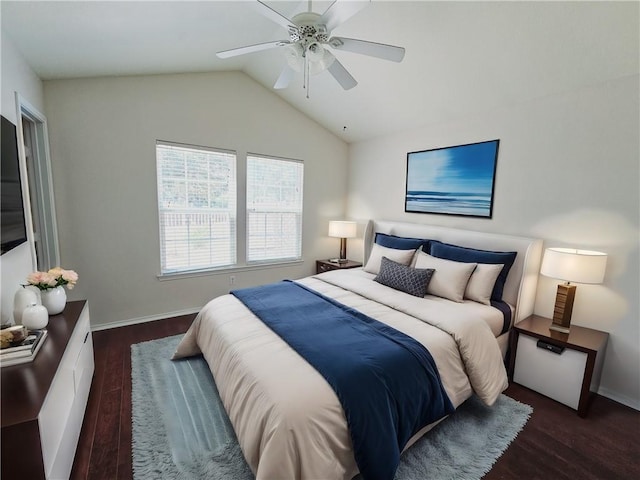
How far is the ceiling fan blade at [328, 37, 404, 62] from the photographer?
185 centimetres

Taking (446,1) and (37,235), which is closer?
(446,1)

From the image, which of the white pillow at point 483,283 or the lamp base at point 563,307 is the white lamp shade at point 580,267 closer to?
the lamp base at point 563,307

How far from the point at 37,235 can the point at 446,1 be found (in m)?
4.01

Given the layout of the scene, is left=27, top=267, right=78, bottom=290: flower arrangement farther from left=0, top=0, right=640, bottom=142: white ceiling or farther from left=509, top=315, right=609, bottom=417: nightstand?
left=509, top=315, right=609, bottom=417: nightstand

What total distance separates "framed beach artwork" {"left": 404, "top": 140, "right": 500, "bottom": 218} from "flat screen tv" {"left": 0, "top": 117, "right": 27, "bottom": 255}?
3744mm

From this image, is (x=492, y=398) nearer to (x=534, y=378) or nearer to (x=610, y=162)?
(x=534, y=378)

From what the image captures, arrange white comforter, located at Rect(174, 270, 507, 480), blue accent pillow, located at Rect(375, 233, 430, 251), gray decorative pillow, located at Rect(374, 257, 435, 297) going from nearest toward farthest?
1. white comforter, located at Rect(174, 270, 507, 480)
2. gray decorative pillow, located at Rect(374, 257, 435, 297)
3. blue accent pillow, located at Rect(375, 233, 430, 251)

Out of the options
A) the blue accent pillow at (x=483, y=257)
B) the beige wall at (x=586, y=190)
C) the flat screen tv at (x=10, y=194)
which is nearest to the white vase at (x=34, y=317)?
the flat screen tv at (x=10, y=194)

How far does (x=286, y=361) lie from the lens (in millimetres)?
1701

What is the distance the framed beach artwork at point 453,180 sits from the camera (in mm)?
3156

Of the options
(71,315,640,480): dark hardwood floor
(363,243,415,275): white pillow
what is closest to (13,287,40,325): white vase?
(71,315,640,480): dark hardwood floor

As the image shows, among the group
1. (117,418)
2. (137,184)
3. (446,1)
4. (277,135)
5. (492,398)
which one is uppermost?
(446,1)

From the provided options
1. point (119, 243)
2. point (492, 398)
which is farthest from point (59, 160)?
point (492, 398)

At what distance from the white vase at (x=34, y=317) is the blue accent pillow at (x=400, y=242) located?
3155 mm
